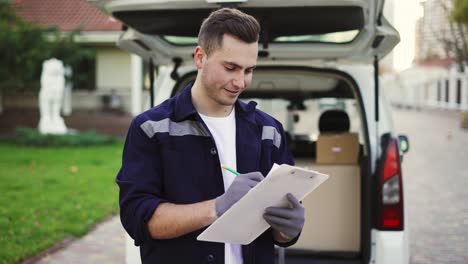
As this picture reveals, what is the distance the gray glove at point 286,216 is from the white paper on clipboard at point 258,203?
23 mm

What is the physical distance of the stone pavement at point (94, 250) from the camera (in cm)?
557

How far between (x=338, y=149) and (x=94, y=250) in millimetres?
2844

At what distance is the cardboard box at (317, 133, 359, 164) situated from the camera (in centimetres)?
446

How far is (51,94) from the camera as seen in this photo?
53.9 feet

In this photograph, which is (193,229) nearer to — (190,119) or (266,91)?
(190,119)

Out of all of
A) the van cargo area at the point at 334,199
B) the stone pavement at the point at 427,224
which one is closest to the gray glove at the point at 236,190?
the van cargo area at the point at 334,199

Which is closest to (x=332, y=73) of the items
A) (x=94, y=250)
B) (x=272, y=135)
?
(x=272, y=135)

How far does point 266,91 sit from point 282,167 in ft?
11.7

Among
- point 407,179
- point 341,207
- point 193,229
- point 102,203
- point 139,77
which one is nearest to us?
point 193,229

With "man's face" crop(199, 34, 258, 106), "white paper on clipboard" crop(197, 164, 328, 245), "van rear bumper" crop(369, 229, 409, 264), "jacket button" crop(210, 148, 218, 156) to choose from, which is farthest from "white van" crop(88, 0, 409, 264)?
"white paper on clipboard" crop(197, 164, 328, 245)

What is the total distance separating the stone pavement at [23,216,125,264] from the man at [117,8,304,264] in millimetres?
3644

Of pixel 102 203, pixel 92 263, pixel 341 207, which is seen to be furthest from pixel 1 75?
pixel 341 207

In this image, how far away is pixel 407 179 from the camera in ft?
36.7

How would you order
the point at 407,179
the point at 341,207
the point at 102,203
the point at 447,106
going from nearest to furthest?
the point at 341,207 < the point at 102,203 < the point at 407,179 < the point at 447,106
